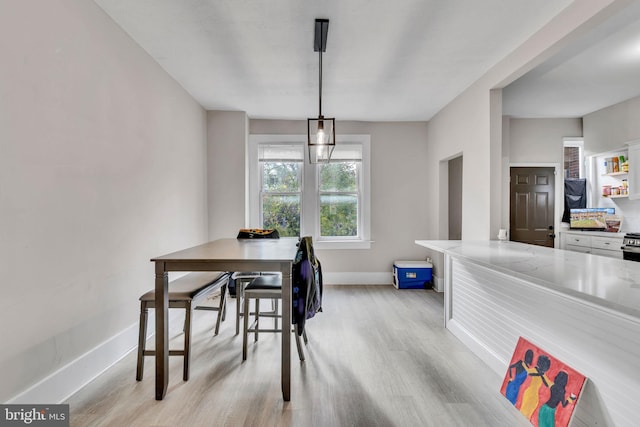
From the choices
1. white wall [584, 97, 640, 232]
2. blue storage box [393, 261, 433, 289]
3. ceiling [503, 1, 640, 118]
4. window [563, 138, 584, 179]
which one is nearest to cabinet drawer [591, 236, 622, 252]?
white wall [584, 97, 640, 232]

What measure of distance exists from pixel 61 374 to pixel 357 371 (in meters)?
1.97

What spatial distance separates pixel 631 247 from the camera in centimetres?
340

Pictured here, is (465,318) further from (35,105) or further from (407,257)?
(35,105)

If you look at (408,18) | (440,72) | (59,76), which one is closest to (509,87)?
(440,72)

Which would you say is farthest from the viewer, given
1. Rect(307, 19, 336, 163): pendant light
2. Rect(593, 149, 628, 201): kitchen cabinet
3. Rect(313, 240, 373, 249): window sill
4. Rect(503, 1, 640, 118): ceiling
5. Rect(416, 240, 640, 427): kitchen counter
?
Rect(313, 240, 373, 249): window sill

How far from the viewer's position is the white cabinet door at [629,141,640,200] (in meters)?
3.84

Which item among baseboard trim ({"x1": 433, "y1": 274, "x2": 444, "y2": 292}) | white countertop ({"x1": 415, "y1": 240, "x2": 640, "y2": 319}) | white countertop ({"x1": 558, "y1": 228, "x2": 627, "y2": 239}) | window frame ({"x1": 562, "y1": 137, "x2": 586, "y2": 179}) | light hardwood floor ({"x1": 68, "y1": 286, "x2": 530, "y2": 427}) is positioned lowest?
light hardwood floor ({"x1": 68, "y1": 286, "x2": 530, "y2": 427})

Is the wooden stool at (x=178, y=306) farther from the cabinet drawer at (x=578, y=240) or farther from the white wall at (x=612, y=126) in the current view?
the white wall at (x=612, y=126)

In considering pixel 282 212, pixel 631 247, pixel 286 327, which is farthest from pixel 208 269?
pixel 631 247

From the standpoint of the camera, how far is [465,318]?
110 inches

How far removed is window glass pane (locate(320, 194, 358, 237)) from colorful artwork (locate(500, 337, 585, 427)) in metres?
3.16

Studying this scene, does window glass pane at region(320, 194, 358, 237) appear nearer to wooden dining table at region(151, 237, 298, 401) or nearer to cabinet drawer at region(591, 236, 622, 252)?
wooden dining table at region(151, 237, 298, 401)

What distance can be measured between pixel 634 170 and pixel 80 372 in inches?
247

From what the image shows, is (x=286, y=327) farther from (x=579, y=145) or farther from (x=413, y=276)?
(x=579, y=145)
